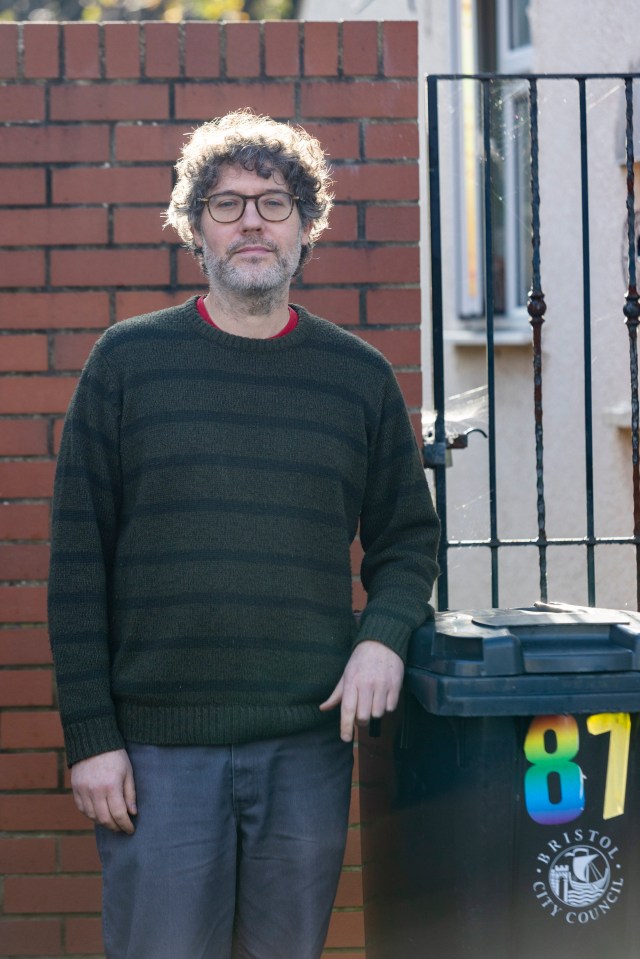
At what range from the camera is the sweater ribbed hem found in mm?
2092

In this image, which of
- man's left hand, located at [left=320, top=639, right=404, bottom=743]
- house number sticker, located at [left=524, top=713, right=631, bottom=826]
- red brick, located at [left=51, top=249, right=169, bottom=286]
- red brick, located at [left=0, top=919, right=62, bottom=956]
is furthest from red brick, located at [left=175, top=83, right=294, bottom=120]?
red brick, located at [left=0, top=919, right=62, bottom=956]

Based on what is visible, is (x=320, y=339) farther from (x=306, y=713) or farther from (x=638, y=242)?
(x=638, y=242)

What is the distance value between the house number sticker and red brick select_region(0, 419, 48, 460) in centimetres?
144

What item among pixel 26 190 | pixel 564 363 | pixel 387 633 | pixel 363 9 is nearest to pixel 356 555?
pixel 387 633

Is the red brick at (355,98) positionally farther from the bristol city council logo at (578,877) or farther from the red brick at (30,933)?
the red brick at (30,933)

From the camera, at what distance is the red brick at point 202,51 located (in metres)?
2.85

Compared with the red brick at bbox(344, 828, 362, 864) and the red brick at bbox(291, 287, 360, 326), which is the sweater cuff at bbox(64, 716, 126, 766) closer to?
the red brick at bbox(344, 828, 362, 864)

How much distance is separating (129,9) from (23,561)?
16.7 meters

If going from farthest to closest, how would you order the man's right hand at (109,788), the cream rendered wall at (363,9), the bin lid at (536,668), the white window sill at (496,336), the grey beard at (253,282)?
the cream rendered wall at (363,9)
the white window sill at (496,336)
the grey beard at (253,282)
the man's right hand at (109,788)
the bin lid at (536,668)

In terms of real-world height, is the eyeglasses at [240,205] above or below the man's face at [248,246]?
above

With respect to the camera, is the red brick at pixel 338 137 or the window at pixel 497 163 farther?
the window at pixel 497 163

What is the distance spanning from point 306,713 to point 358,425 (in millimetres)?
548

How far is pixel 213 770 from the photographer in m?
2.10

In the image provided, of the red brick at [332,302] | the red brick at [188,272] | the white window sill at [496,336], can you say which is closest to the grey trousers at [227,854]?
the red brick at [332,302]
